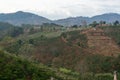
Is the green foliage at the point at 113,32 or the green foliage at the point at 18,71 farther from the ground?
the green foliage at the point at 113,32

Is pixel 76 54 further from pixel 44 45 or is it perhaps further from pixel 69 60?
pixel 44 45

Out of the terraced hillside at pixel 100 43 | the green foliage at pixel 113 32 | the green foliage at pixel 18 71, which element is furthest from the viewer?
the green foliage at pixel 113 32

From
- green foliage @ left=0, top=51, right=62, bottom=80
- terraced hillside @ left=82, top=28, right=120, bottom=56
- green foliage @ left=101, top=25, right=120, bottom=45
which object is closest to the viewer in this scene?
green foliage @ left=0, top=51, right=62, bottom=80

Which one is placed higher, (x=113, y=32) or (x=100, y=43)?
(x=113, y=32)

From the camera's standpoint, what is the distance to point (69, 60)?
96.9 meters

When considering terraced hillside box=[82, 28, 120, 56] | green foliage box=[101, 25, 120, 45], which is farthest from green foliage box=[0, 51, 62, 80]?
green foliage box=[101, 25, 120, 45]

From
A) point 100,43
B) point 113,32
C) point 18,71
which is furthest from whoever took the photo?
point 113,32

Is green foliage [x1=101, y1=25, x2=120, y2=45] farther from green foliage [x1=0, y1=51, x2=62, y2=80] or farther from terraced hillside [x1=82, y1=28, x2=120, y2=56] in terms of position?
green foliage [x1=0, y1=51, x2=62, y2=80]

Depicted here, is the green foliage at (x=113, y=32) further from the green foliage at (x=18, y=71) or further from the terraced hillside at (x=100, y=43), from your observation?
the green foliage at (x=18, y=71)

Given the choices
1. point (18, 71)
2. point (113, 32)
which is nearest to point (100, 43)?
point (113, 32)

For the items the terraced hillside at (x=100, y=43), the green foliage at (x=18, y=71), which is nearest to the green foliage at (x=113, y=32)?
the terraced hillside at (x=100, y=43)

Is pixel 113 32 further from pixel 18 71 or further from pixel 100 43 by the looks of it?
pixel 18 71

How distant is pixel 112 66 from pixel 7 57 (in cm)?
3168

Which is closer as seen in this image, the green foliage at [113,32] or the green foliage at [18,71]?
the green foliage at [18,71]
